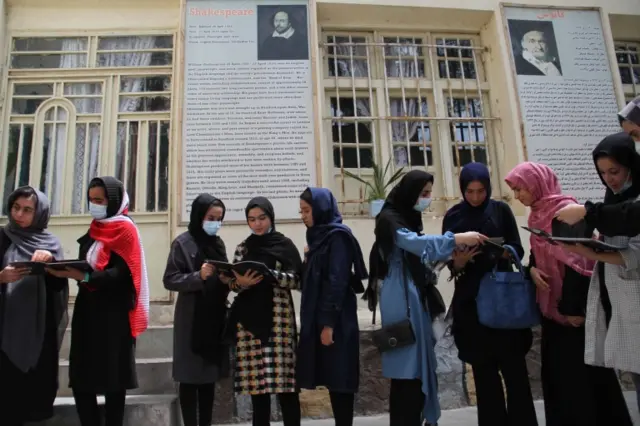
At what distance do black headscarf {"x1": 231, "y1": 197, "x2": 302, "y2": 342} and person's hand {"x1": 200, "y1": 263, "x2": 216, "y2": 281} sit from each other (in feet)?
0.60

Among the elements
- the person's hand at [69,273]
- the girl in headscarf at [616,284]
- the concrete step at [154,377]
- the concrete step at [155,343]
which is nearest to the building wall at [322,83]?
the concrete step at [155,343]

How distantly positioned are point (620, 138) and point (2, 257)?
9.22ft

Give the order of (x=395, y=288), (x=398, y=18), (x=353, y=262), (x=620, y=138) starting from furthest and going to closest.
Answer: (x=398, y=18) < (x=353, y=262) < (x=395, y=288) < (x=620, y=138)

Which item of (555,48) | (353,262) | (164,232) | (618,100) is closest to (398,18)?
(555,48)

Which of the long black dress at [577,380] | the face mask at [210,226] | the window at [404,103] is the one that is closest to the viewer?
the long black dress at [577,380]

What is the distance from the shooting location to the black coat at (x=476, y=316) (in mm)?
2137

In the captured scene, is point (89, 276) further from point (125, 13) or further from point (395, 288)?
point (125, 13)

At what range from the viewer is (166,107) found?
4.84 metres

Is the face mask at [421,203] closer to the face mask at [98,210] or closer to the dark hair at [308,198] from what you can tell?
the dark hair at [308,198]

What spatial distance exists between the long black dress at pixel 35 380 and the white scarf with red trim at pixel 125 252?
0.90ft

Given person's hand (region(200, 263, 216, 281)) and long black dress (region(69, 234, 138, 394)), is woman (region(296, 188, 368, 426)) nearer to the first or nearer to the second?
person's hand (region(200, 263, 216, 281))

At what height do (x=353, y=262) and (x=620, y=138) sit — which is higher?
(x=620, y=138)

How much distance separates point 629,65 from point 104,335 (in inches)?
247

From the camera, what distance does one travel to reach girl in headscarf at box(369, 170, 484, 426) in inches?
83.0
